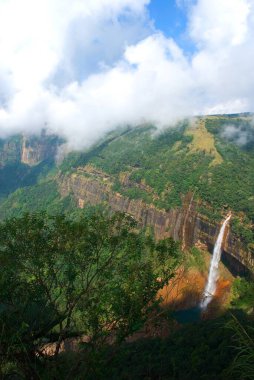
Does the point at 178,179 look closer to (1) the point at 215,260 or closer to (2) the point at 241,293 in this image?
(1) the point at 215,260

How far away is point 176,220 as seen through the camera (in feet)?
302

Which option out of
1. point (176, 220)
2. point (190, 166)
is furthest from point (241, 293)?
point (190, 166)

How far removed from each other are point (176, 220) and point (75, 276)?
80481mm

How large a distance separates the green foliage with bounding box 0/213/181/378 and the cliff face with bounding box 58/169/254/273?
141ft

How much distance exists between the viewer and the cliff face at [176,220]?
73.1m

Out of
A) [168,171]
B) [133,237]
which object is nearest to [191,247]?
[168,171]

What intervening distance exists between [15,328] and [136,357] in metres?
29.5

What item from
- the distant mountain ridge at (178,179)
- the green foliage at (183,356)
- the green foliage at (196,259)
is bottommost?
the green foliage at (196,259)

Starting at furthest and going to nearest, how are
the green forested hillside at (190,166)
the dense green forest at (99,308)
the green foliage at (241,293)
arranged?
the green forested hillside at (190,166)
the green foliage at (241,293)
the dense green forest at (99,308)

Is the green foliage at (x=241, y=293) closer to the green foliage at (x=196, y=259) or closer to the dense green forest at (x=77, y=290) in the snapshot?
the green foliage at (x=196, y=259)

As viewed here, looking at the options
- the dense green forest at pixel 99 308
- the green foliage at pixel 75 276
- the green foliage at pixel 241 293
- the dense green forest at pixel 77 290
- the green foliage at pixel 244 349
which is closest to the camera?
the green foliage at pixel 244 349

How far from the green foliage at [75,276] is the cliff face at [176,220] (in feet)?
141

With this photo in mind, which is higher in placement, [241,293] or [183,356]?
[183,356]

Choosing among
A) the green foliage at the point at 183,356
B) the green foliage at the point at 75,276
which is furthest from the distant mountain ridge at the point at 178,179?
the green foliage at the point at 75,276
